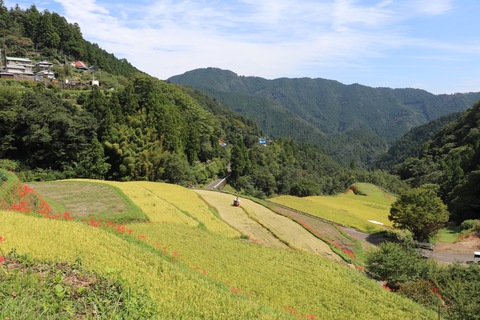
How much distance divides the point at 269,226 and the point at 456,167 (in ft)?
183

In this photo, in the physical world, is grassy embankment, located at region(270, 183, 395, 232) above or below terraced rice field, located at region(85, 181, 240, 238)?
below

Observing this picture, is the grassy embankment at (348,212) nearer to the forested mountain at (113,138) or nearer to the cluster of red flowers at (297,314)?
the forested mountain at (113,138)

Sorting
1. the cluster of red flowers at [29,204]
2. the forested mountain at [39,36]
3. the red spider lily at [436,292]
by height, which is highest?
the forested mountain at [39,36]

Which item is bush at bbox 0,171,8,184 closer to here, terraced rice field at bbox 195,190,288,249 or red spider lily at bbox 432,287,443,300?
terraced rice field at bbox 195,190,288,249

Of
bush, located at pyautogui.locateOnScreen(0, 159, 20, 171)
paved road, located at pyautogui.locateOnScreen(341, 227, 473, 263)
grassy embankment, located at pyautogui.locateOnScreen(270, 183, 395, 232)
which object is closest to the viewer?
paved road, located at pyautogui.locateOnScreen(341, 227, 473, 263)

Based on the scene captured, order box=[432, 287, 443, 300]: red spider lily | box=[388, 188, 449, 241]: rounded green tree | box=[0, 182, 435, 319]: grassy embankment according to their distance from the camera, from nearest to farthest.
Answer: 1. box=[0, 182, 435, 319]: grassy embankment
2. box=[432, 287, 443, 300]: red spider lily
3. box=[388, 188, 449, 241]: rounded green tree

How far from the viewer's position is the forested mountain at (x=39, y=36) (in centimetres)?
9254

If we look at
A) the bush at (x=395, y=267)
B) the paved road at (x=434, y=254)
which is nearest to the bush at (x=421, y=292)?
the bush at (x=395, y=267)

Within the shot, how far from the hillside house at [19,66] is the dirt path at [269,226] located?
64.9 metres

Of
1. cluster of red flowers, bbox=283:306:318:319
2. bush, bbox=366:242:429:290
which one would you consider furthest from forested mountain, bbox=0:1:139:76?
cluster of red flowers, bbox=283:306:318:319

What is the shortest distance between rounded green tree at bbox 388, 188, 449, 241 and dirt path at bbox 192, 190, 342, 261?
14802mm

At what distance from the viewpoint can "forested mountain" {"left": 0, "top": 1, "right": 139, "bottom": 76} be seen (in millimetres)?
92537

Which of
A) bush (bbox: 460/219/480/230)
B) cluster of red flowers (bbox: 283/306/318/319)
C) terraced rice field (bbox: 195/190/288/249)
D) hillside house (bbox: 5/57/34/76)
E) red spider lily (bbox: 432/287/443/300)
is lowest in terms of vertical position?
bush (bbox: 460/219/480/230)

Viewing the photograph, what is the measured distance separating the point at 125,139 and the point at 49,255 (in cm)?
4524
